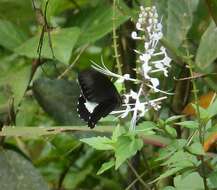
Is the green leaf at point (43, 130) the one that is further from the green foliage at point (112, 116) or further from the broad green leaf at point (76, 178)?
the broad green leaf at point (76, 178)

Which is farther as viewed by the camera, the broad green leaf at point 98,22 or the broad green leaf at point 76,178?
the broad green leaf at point 76,178

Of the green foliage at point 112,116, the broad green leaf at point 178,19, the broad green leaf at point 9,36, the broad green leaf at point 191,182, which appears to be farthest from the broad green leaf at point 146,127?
the broad green leaf at point 9,36

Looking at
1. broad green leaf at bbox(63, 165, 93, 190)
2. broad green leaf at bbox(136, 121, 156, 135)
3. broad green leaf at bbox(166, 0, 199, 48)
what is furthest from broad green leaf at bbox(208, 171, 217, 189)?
broad green leaf at bbox(63, 165, 93, 190)

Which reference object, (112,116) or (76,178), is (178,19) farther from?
(76,178)

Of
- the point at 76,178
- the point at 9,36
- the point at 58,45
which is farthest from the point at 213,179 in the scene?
the point at 76,178

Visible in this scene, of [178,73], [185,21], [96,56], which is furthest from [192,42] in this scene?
[185,21]

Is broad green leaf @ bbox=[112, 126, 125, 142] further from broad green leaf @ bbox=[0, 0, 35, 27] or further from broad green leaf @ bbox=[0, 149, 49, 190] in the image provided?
broad green leaf @ bbox=[0, 0, 35, 27]

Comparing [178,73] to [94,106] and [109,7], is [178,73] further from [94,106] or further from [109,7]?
[94,106]
